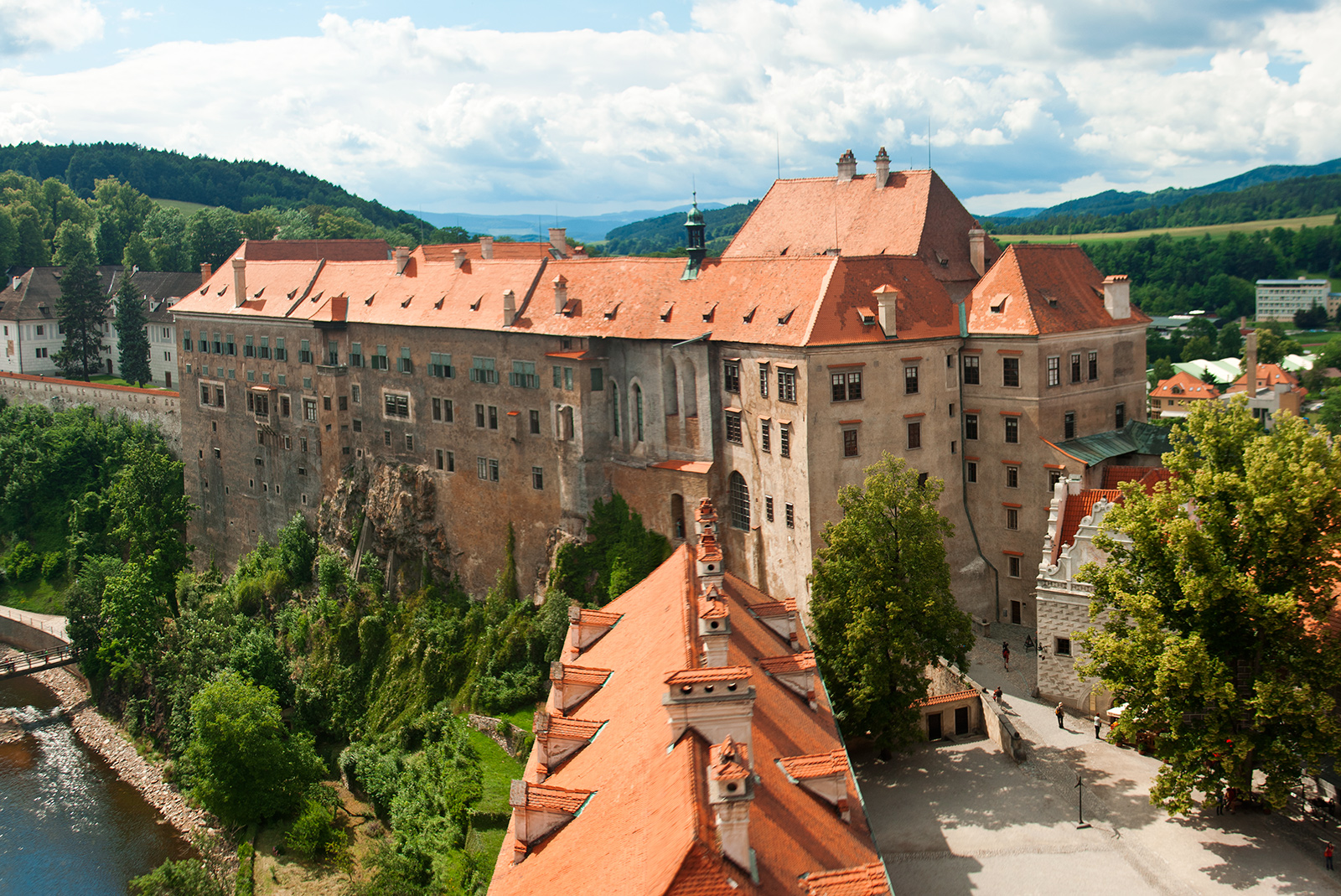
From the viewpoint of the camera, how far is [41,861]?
5262 centimetres

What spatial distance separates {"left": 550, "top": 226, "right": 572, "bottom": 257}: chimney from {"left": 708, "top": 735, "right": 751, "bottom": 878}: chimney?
5461 cm

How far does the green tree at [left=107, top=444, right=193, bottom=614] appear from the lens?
78.1 metres

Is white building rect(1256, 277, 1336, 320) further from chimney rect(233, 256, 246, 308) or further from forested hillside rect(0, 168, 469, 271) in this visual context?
chimney rect(233, 256, 246, 308)

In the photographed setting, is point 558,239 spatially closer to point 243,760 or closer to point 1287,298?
point 243,760

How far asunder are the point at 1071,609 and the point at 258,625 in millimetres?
47199

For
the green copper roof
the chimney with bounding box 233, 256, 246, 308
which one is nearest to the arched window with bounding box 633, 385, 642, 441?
the green copper roof

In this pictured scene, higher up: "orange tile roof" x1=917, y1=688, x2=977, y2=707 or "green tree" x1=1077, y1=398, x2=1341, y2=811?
"green tree" x1=1077, y1=398, x2=1341, y2=811

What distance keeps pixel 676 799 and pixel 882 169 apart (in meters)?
42.4

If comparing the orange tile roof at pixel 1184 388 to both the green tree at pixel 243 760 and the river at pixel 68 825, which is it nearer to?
the green tree at pixel 243 760

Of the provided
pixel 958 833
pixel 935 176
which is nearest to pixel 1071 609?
pixel 958 833

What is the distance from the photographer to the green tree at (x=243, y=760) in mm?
50719

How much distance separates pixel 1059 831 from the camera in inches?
1299

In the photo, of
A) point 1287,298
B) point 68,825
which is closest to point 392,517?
point 68,825

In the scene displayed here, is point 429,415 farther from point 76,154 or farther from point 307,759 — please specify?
point 76,154
